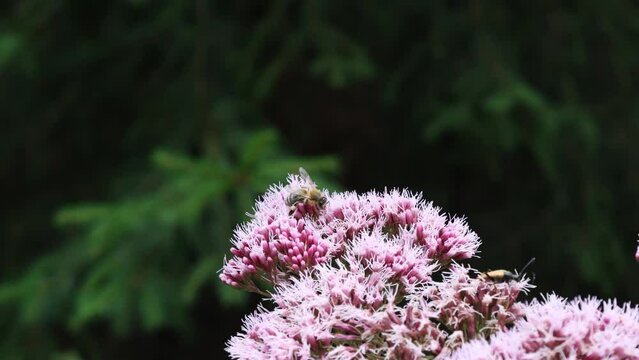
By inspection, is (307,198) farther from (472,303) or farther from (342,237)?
(472,303)

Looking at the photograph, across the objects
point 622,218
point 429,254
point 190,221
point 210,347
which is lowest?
point 429,254

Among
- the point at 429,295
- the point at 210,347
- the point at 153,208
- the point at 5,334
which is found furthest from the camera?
the point at 210,347

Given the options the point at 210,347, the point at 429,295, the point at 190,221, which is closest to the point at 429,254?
the point at 429,295

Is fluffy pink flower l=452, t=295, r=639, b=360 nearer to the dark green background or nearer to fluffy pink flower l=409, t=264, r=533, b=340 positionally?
fluffy pink flower l=409, t=264, r=533, b=340

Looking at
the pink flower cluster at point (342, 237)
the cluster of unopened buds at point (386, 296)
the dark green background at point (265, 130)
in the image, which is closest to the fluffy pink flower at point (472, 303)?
the cluster of unopened buds at point (386, 296)

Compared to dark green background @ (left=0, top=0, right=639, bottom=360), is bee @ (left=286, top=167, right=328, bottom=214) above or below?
below

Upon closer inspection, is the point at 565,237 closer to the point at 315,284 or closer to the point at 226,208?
the point at 226,208

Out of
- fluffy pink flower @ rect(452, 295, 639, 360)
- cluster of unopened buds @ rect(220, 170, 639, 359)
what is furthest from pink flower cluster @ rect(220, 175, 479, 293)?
fluffy pink flower @ rect(452, 295, 639, 360)
